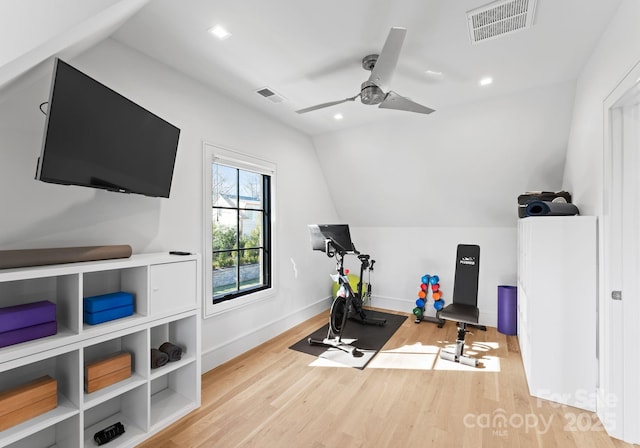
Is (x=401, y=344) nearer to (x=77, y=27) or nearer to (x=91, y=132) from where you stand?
(x=91, y=132)

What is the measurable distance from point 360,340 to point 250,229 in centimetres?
200

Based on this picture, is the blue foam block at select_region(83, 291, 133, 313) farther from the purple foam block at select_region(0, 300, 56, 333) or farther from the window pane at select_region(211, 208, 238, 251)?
the window pane at select_region(211, 208, 238, 251)

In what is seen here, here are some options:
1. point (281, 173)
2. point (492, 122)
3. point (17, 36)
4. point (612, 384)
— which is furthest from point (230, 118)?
point (612, 384)

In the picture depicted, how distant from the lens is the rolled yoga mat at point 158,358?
2250 millimetres

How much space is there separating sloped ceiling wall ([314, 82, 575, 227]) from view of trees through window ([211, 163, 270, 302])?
4.97 feet

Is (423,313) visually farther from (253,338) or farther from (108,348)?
(108,348)

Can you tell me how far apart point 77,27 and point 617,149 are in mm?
3336

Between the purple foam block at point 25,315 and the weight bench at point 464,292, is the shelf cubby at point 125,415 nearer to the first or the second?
the purple foam block at point 25,315

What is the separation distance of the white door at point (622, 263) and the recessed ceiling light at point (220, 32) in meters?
2.72

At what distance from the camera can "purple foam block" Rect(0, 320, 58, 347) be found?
155 cm

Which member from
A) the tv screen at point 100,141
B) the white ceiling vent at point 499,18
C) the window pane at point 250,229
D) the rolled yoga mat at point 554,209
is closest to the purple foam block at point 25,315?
the tv screen at point 100,141

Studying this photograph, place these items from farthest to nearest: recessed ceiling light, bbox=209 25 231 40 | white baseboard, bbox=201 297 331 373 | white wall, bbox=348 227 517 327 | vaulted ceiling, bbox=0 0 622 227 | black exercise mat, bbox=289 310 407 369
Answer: white wall, bbox=348 227 517 327
black exercise mat, bbox=289 310 407 369
white baseboard, bbox=201 297 331 373
recessed ceiling light, bbox=209 25 231 40
vaulted ceiling, bbox=0 0 622 227

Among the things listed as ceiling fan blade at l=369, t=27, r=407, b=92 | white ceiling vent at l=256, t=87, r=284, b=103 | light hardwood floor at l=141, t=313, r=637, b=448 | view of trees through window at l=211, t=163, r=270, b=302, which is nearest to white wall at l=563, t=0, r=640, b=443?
light hardwood floor at l=141, t=313, r=637, b=448

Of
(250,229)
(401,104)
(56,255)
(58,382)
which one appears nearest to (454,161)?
(401,104)
